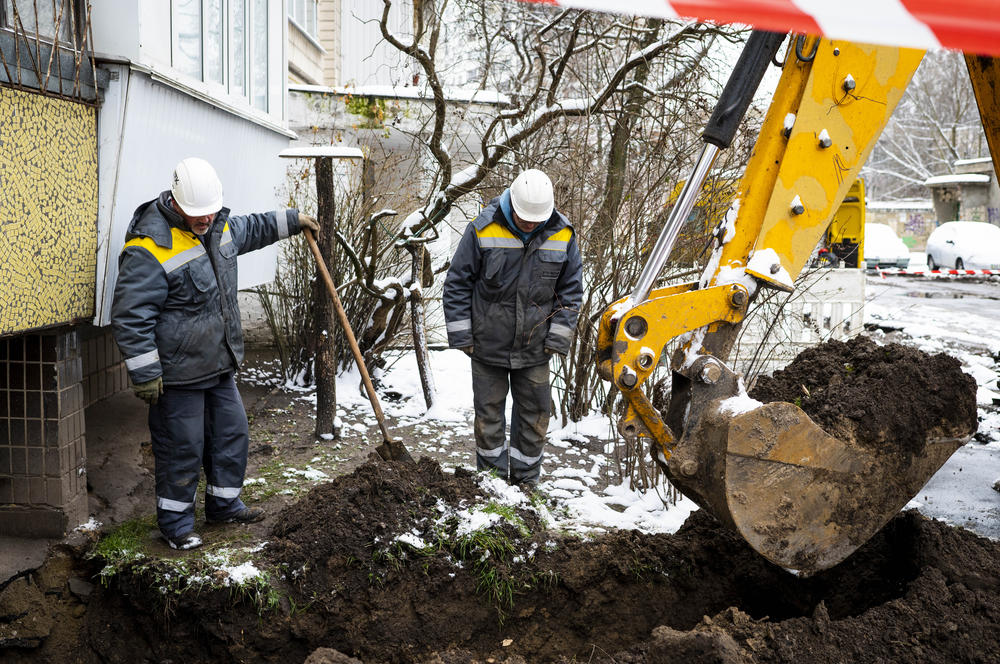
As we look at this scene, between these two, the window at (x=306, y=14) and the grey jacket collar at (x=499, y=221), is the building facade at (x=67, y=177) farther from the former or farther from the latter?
the window at (x=306, y=14)

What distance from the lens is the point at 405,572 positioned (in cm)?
380

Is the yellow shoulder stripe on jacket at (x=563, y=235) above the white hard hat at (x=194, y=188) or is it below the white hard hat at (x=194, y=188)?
below

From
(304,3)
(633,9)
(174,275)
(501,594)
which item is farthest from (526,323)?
(304,3)

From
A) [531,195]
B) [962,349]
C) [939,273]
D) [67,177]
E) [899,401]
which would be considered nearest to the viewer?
[899,401]

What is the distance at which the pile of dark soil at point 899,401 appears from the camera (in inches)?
133

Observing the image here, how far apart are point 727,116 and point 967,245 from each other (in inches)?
902

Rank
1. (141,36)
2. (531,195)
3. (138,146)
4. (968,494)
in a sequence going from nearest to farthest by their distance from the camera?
1. (141,36)
2. (138,146)
3. (531,195)
4. (968,494)

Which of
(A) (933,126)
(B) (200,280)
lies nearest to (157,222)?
(B) (200,280)

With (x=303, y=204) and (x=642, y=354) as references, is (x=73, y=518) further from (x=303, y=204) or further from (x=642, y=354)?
(x=303, y=204)

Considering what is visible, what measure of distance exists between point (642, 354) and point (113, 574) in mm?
2691

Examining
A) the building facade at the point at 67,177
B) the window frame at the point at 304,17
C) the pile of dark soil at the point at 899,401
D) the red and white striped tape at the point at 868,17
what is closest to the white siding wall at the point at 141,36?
Answer: the building facade at the point at 67,177

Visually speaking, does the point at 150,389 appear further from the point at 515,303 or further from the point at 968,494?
the point at 968,494

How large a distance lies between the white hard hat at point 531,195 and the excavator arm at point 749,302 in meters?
1.46

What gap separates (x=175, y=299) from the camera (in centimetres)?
393
